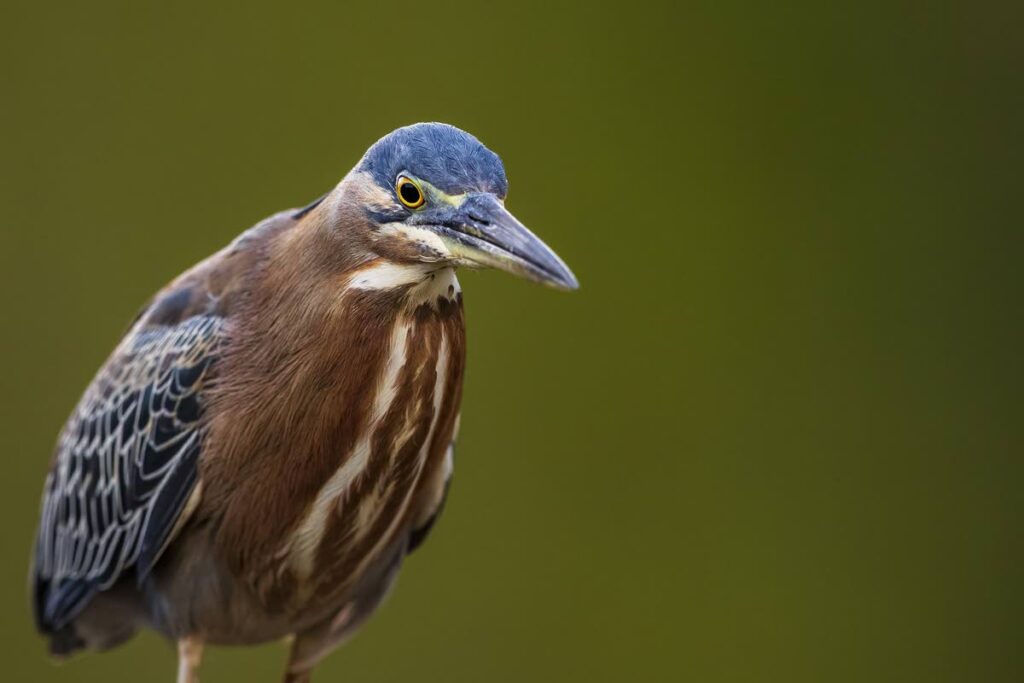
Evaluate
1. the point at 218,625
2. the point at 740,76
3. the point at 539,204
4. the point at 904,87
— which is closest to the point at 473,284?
the point at 539,204

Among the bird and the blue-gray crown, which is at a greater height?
the blue-gray crown

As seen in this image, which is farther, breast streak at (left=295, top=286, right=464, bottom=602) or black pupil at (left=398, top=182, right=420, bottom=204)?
breast streak at (left=295, top=286, right=464, bottom=602)

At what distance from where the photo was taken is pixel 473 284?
3672 millimetres

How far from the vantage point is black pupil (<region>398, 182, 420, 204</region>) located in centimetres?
169

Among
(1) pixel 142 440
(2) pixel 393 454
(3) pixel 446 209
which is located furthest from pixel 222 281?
(3) pixel 446 209

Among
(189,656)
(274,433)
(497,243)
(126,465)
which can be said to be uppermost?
(497,243)

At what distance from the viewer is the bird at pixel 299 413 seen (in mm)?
1704

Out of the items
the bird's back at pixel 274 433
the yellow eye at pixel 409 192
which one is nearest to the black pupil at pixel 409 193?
the yellow eye at pixel 409 192

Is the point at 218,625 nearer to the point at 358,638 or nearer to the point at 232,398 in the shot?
the point at 232,398

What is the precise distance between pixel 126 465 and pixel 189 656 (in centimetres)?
33

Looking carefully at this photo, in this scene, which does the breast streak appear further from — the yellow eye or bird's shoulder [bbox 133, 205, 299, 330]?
Answer: bird's shoulder [bbox 133, 205, 299, 330]

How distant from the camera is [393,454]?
1.92 m

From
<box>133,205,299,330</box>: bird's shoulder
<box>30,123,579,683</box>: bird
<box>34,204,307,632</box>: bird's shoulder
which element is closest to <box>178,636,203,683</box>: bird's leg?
<box>30,123,579,683</box>: bird

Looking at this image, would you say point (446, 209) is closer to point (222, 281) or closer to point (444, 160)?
point (444, 160)
